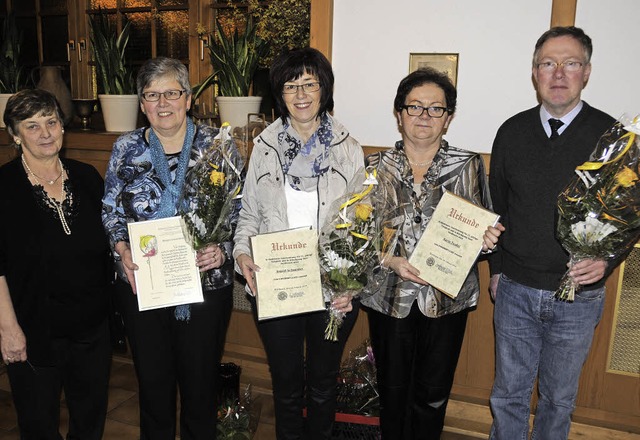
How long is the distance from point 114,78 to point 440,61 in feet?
6.75

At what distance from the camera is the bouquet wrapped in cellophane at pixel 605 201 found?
1715mm

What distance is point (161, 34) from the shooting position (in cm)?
387

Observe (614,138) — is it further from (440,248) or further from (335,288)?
(335,288)

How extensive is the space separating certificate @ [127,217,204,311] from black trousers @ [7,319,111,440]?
1.27 ft

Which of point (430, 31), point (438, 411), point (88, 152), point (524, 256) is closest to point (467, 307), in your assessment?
point (524, 256)

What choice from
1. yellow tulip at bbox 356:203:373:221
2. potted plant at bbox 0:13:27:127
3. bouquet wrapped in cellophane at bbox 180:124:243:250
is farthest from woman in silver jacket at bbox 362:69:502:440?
potted plant at bbox 0:13:27:127

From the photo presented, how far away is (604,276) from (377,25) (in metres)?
1.65

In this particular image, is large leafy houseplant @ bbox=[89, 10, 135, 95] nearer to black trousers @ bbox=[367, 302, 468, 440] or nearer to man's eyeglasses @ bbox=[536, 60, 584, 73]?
black trousers @ bbox=[367, 302, 468, 440]

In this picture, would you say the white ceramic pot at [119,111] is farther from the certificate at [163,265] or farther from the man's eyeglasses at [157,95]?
the certificate at [163,265]

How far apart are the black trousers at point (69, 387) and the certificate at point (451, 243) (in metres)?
1.35

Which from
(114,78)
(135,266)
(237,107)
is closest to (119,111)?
(114,78)

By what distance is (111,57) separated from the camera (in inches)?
133

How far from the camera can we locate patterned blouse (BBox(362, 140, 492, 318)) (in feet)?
6.78

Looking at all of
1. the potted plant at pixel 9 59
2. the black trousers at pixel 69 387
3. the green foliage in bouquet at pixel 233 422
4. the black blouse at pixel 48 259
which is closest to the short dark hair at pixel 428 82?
the black blouse at pixel 48 259
